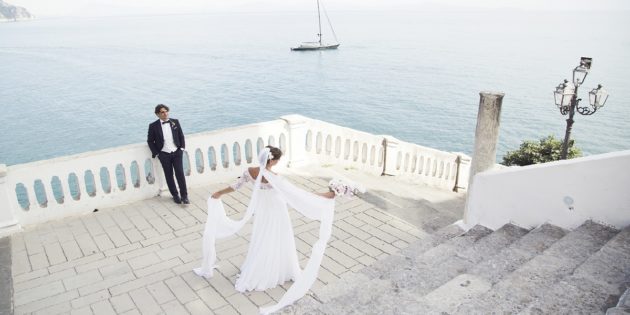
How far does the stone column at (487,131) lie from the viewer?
6.40m

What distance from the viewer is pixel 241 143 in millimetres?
9383

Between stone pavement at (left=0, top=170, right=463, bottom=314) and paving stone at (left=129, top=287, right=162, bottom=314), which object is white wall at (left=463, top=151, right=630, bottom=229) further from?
paving stone at (left=129, top=287, right=162, bottom=314)

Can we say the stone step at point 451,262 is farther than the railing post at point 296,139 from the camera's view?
No

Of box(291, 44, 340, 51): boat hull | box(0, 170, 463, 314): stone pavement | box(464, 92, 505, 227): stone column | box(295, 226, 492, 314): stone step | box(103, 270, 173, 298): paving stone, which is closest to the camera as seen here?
box(295, 226, 492, 314): stone step

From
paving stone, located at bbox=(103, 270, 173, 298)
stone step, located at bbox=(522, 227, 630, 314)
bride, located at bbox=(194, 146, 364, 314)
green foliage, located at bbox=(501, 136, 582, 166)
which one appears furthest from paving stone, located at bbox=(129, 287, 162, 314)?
green foliage, located at bbox=(501, 136, 582, 166)

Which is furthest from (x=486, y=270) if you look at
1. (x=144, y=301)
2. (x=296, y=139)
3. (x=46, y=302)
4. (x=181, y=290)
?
(x=296, y=139)

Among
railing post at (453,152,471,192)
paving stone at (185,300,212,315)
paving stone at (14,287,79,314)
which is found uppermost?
paving stone at (185,300,212,315)

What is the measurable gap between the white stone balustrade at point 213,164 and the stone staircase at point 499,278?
455cm

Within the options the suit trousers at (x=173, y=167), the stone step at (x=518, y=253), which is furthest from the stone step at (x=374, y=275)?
the suit trousers at (x=173, y=167)

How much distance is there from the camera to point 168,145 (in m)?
7.98

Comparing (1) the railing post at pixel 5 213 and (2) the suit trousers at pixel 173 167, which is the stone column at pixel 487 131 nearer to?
(2) the suit trousers at pixel 173 167

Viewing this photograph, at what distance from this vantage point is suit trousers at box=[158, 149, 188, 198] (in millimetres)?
8023

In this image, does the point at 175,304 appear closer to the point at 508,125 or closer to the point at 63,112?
the point at 508,125

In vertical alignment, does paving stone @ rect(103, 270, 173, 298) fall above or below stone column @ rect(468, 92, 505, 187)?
below
